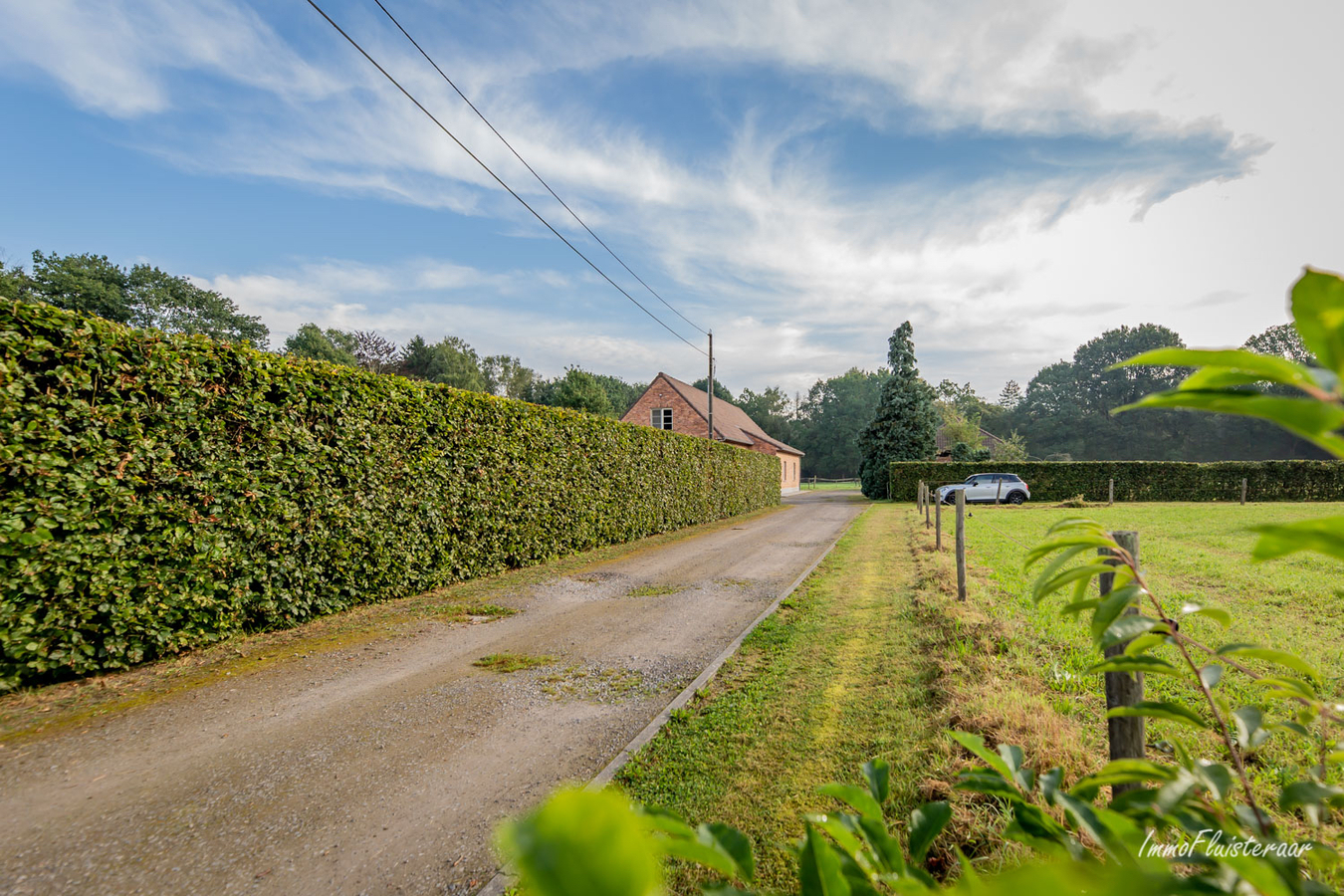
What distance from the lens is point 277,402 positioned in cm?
609

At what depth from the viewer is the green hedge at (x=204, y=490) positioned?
14.2 ft

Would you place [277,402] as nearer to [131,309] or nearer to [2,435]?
[2,435]

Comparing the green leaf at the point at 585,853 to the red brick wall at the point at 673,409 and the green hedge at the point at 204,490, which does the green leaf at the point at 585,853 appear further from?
the red brick wall at the point at 673,409

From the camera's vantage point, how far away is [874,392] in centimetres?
7988

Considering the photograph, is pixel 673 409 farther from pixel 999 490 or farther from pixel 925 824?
pixel 925 824

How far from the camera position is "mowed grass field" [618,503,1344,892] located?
9.75 ft

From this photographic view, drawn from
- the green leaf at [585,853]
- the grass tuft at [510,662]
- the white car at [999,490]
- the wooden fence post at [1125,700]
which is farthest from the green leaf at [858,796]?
the white car at [999,490]

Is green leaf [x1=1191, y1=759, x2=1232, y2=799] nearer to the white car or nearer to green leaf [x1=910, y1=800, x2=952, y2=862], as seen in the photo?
green leaf [x1=910, y1=800, x2=952, y2=862]

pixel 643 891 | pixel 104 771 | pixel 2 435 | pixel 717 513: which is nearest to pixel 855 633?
pixel 104 771

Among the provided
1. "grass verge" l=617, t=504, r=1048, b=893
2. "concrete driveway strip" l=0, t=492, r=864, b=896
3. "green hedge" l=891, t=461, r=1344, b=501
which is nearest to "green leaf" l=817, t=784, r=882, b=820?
"grass verge" l=617, t=504, r=1048, b=893

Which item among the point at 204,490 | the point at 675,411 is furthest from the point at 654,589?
the point at 675,411

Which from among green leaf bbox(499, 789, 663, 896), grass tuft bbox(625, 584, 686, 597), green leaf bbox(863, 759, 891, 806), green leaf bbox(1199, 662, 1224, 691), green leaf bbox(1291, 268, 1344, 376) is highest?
green leaf bbox(1291, 268, 1344, 376)

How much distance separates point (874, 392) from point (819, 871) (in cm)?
8414

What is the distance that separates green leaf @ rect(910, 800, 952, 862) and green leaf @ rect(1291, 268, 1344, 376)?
622mm
